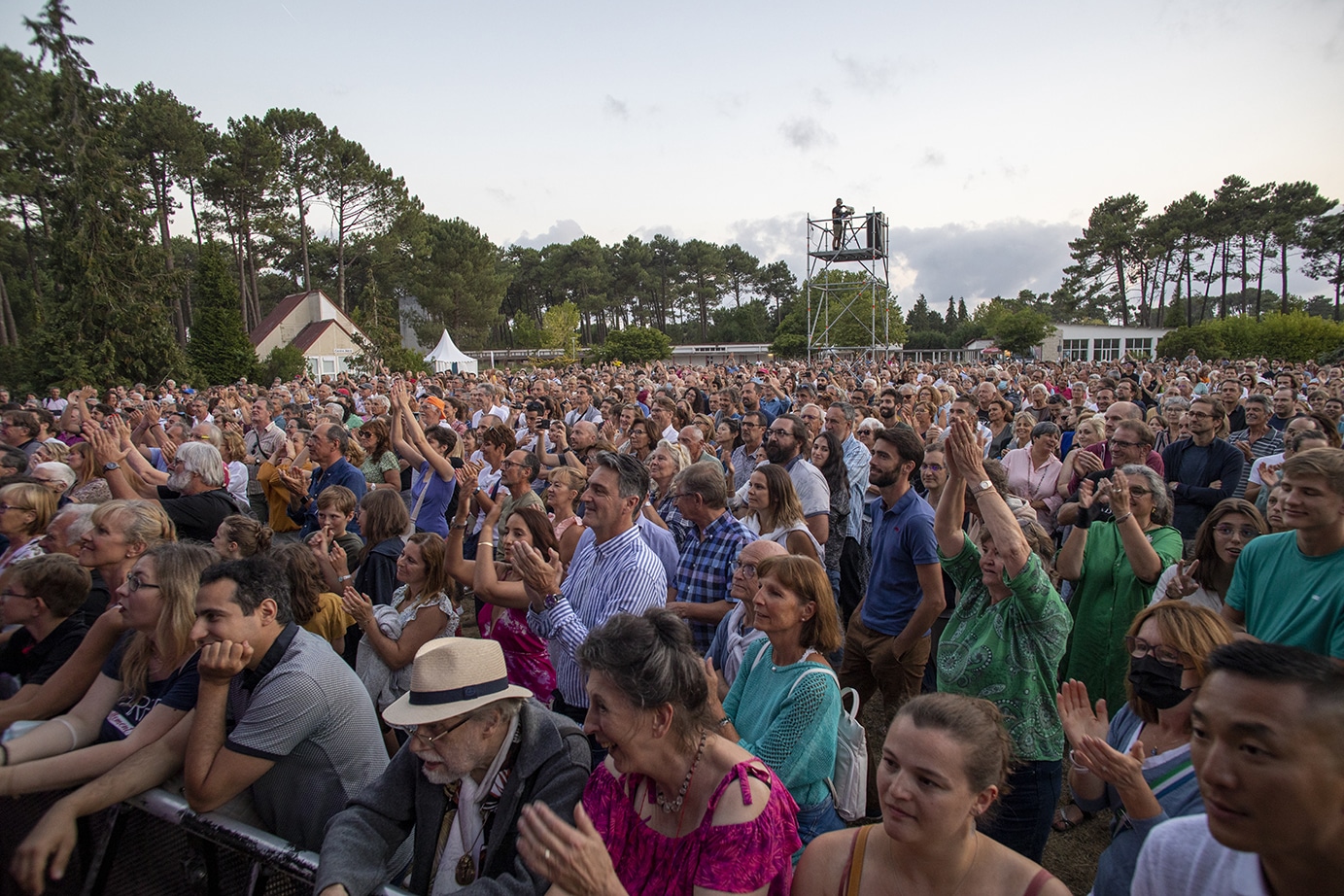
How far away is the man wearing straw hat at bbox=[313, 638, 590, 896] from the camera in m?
2.15

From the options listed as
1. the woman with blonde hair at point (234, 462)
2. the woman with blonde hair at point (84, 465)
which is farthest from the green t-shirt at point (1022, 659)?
the woman with blonde hair at point (84, 465)

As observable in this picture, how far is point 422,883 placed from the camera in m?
2.23

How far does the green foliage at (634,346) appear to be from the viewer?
52.5 metres

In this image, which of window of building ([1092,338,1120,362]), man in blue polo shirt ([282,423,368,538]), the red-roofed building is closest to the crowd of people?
man in blue polo shirt ([282,423,368,538])

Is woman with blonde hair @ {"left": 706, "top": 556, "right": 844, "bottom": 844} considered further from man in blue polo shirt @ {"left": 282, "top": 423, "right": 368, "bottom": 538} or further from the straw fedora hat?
man in blue polo shirt @ {"left": 282, "top": 423, "right": 368, "bottom": 538}

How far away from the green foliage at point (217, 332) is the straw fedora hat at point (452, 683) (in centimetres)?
3345

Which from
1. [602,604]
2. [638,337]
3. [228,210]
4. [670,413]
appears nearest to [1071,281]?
[638,337]

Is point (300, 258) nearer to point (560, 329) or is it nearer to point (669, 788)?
point (560, 329)

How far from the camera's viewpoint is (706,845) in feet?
6.00

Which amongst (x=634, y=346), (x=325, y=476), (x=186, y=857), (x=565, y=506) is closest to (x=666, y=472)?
(x=565, y=506)

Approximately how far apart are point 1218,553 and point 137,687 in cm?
464

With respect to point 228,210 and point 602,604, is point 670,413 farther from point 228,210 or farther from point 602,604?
point 228,210

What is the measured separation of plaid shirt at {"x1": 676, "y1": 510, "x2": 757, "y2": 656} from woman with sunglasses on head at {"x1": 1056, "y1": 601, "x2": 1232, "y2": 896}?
1723 millimetres

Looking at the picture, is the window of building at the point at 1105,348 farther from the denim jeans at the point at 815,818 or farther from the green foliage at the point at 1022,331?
the denim jeans at the point at 815,818
